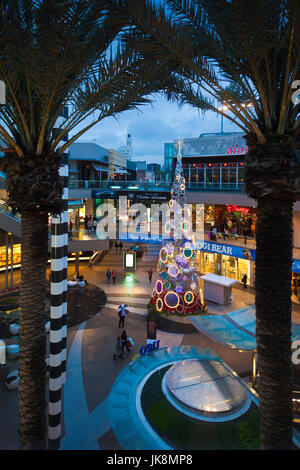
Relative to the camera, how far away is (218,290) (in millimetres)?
19688

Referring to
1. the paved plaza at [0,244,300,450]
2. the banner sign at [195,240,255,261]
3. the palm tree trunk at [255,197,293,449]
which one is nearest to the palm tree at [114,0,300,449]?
the palm tree trunk at [255,197,293,449]

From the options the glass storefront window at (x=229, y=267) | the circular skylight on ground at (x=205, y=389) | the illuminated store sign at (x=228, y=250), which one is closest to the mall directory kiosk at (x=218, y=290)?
the illuminated store sign at (x=228, y=250)

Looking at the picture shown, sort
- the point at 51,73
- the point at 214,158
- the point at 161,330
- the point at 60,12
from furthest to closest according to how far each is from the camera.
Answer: the point at 214,158
the point at 161,330
the point at 51,73
the point at 60,12

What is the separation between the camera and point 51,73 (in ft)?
14.8

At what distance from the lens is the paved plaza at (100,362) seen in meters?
8.00

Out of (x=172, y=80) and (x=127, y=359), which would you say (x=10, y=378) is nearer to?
(x=127, y=359)

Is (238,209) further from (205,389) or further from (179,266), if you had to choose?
(205,389)

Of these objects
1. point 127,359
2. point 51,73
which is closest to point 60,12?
point 51,73

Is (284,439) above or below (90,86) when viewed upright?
below

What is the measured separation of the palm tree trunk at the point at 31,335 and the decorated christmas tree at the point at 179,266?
38.7 feet

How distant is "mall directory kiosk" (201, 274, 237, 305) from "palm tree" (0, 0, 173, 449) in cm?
1555

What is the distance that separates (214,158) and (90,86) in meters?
27.8

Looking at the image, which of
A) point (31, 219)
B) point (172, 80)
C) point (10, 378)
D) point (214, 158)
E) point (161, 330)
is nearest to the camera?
point (31, 219)

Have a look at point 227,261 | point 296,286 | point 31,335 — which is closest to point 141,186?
point 227,261
